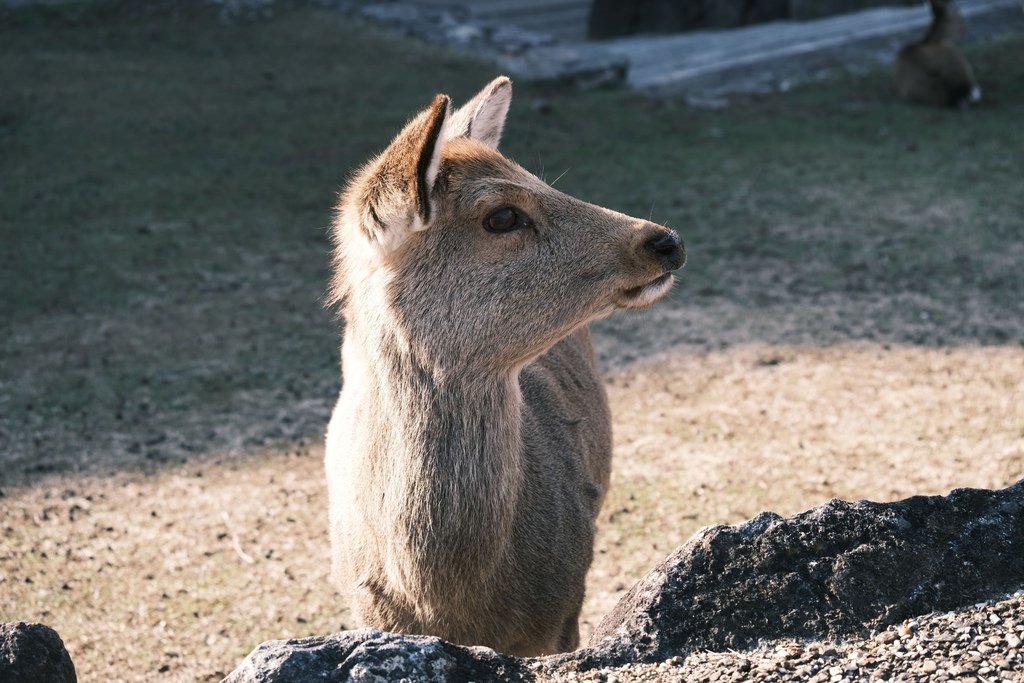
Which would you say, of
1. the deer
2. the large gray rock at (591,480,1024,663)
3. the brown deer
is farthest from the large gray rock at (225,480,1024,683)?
the brown deer

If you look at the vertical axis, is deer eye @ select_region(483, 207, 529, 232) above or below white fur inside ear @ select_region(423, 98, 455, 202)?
below

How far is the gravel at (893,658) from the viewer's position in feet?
8.49

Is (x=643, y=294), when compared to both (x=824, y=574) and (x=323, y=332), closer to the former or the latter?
(x=824, y=574)

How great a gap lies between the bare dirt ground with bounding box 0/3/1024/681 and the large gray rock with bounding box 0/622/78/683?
1.20m

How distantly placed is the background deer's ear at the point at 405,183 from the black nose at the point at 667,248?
669 millimetres

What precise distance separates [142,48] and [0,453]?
32.3 ft

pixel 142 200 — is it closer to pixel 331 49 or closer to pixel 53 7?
pixel 331 49

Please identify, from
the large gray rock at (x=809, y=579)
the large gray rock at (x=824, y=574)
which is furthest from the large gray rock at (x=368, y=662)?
the large gray rock at (x=824, y=574)

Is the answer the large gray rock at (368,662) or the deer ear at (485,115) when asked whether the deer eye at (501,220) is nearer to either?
the deer ear at (485,115)

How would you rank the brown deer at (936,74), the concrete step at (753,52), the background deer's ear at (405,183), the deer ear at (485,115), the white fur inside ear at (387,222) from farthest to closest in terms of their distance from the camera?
the concrete step at (753,52) < the brown deer at (936,74) < the deer ear at (485,115) < the white fur inside ear at (387,222) < the background deer's ear at (405,183)

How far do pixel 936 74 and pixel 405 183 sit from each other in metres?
9.81

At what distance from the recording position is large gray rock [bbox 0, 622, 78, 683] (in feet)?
9.28

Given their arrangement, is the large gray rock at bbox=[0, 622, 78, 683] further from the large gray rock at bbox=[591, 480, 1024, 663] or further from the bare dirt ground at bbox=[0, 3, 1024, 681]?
the large gray rock at bbox=[591, 480, 1024, 663]

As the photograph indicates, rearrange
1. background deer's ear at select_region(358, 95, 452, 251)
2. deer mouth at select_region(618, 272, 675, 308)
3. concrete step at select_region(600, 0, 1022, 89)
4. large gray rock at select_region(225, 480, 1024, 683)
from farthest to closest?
concrete step at select_region(600, 0, 1022, 89), deer mouth at select_region(618, 272, 675, 308), background deer's ear at select_region(358, 95, 452, 251), large gray rock at select_region(225, 480, 1024, 683)
